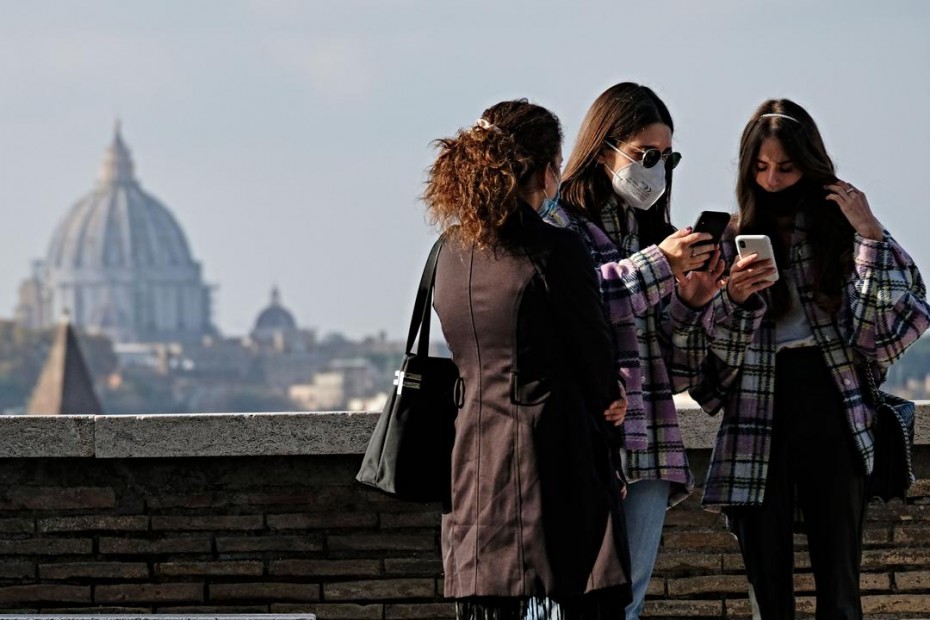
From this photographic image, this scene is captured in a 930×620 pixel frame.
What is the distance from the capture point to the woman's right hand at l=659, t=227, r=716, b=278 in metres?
4.23

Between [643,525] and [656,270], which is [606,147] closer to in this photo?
[656,270]

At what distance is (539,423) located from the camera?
3898 millimetres

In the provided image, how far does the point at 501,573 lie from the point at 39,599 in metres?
2.08

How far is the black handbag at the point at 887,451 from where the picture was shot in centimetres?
449

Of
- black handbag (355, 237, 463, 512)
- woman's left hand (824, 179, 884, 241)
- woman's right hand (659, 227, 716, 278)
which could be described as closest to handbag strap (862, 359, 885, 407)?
woman's left hand (824, 179, 884, 241)

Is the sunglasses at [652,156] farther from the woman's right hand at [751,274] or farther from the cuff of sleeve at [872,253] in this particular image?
the cuff of sleeve at [872,253]

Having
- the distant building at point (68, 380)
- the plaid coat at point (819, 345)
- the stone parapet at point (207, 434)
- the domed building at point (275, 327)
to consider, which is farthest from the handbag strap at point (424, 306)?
the domed building at point (275, 327)

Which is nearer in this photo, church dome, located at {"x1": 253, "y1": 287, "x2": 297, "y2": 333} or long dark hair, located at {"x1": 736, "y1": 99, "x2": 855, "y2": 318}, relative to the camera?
long dark hair, located at {"x1": 736, "y1": 99, "x2": 855, "y2": 318}

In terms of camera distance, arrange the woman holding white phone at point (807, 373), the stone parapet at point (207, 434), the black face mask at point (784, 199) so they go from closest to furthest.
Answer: the woman holding white phone at point (807, 373)
the black face mask at point (784, 199)
the stone parapet at point (207, 434)

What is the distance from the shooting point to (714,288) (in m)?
4.36

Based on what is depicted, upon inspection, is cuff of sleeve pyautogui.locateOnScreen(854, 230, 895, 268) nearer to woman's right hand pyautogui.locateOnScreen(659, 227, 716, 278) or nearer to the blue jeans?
woman's right hand pyautogui.locateOnScreen(659, 227, 716, 278)

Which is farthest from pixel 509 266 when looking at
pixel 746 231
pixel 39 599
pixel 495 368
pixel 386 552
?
pixel 39 599

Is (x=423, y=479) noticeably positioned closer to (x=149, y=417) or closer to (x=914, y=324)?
(x=914, y=324)

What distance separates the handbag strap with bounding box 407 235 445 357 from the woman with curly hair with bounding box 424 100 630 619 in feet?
0.23
